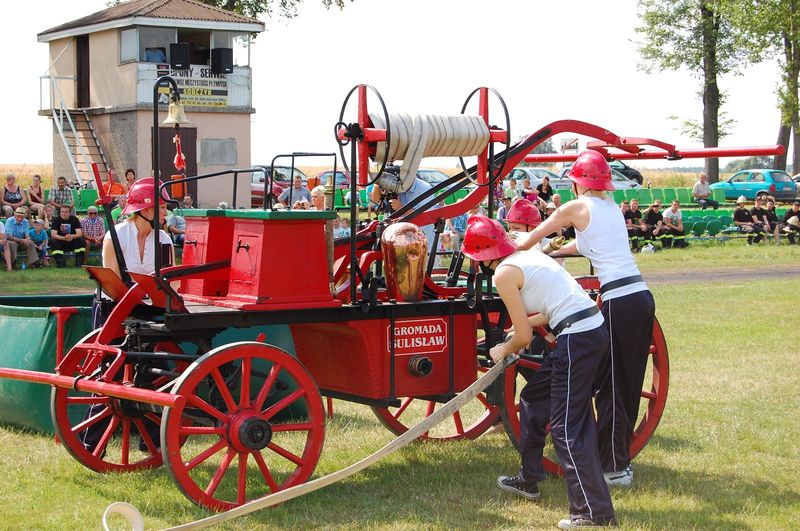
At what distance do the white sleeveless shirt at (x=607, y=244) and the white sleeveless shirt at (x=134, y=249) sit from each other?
9.20ft

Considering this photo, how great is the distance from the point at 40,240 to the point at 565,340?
51.4 feet

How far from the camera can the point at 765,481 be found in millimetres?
6828

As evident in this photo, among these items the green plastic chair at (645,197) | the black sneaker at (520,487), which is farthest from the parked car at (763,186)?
the black sneaker at (520,487)

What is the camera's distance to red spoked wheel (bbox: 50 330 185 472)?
22.0 feet

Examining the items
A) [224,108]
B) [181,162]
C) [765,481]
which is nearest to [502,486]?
[765,481]

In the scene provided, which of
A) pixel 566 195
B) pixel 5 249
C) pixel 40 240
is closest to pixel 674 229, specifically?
pixel 566 195

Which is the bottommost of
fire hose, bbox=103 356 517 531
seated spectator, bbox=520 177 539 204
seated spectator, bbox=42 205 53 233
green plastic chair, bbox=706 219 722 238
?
fire hose, bbox=103 356 517 531

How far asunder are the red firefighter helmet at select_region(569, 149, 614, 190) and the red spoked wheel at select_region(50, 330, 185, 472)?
2.61m

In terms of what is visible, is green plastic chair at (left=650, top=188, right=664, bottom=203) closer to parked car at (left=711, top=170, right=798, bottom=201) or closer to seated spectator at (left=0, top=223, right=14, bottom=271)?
parked car at (left=711, top=170, right=798, bottom=201)

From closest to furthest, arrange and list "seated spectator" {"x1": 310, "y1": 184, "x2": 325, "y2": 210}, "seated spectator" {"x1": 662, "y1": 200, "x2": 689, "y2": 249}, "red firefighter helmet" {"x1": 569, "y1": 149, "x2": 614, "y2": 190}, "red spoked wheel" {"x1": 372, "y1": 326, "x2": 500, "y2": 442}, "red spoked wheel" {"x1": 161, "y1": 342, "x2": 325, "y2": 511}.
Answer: "red spoked wheel" {"x1": 161, "y1": 342, "x2": 325, "y2": 511}, "red firefighter helmet" {"x1": 569, "y1": 149, "x2": 614, "y2": 190}, "red spoked wheel" {"x1": 372, "y1": 326, "x2": 500, "y2": 442}, "seated spectator" {"x1": 310, "y1": 184, "x2": 325, "y2": 210}, "seated spectator" {"x1": 662, "y1": 200, "x2": 689, "y2": 249}

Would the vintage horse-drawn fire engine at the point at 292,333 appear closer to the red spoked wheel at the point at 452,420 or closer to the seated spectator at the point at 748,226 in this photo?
the red spoked wheel at the point at 452,420

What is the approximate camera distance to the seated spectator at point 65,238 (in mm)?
19906

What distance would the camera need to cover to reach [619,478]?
6766mm

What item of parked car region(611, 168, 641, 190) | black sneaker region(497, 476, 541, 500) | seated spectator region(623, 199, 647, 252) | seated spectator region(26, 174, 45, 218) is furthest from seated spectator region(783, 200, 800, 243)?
black sneaker region(497, 476, 541, 500)
